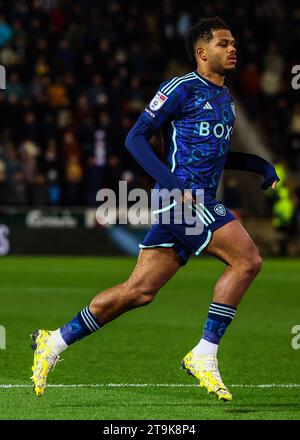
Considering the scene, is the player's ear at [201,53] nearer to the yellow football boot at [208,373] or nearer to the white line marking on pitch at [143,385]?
the yellow football boot at [208,373]

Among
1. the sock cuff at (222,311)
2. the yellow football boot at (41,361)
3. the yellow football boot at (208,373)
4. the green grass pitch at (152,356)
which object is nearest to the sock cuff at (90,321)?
the yellow football boot at (41,361)

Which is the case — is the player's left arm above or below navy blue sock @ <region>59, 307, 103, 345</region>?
above

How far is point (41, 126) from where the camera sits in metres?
24.6

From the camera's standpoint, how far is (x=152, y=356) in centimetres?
980

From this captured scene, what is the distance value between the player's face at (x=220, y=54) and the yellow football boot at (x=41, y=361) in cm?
204

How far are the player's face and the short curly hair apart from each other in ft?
0.19

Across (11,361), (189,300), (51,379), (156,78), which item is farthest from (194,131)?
(156,78)

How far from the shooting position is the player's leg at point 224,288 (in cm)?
727

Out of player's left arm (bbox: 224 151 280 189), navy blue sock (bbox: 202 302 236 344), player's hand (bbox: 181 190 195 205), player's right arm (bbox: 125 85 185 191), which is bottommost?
navy blue sock (bbox: 202 302 236 344)

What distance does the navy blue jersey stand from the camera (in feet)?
24.5

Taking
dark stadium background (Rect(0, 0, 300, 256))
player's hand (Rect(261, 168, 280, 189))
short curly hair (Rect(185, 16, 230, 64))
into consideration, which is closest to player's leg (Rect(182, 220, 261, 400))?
player's hand (Rect(261, 168, 280, 189))

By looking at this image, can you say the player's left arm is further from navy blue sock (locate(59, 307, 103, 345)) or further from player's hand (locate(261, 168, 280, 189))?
navy blue sock (locate(59, 307, 103, 345))

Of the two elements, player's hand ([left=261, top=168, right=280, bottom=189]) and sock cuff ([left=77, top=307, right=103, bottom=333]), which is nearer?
sock cuff ([left=77, top=307, right=103, bottom=333])
